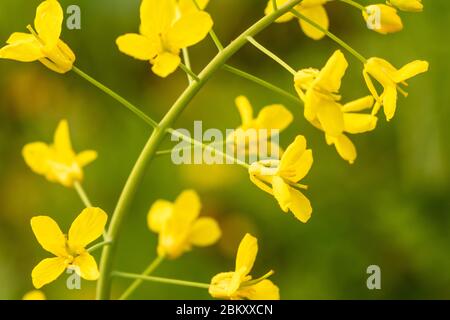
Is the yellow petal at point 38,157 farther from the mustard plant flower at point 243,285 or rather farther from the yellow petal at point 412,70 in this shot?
the yellow petal at point 412,70

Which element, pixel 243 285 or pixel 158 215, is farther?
pixel 158 215

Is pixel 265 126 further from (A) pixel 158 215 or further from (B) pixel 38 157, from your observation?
(B) pixel 38 157

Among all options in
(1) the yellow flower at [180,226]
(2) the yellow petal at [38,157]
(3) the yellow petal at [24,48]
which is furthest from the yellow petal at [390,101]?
(2) the yellow petal at [38,157]

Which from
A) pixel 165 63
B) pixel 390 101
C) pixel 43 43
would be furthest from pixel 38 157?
pixel 390 101

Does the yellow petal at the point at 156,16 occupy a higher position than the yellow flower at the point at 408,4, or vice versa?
the yellow flower at the point at 408,4

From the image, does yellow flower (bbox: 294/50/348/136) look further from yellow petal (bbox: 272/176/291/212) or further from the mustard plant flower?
the mustard plant flower

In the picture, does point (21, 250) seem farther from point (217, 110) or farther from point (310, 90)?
point (310, 90)
